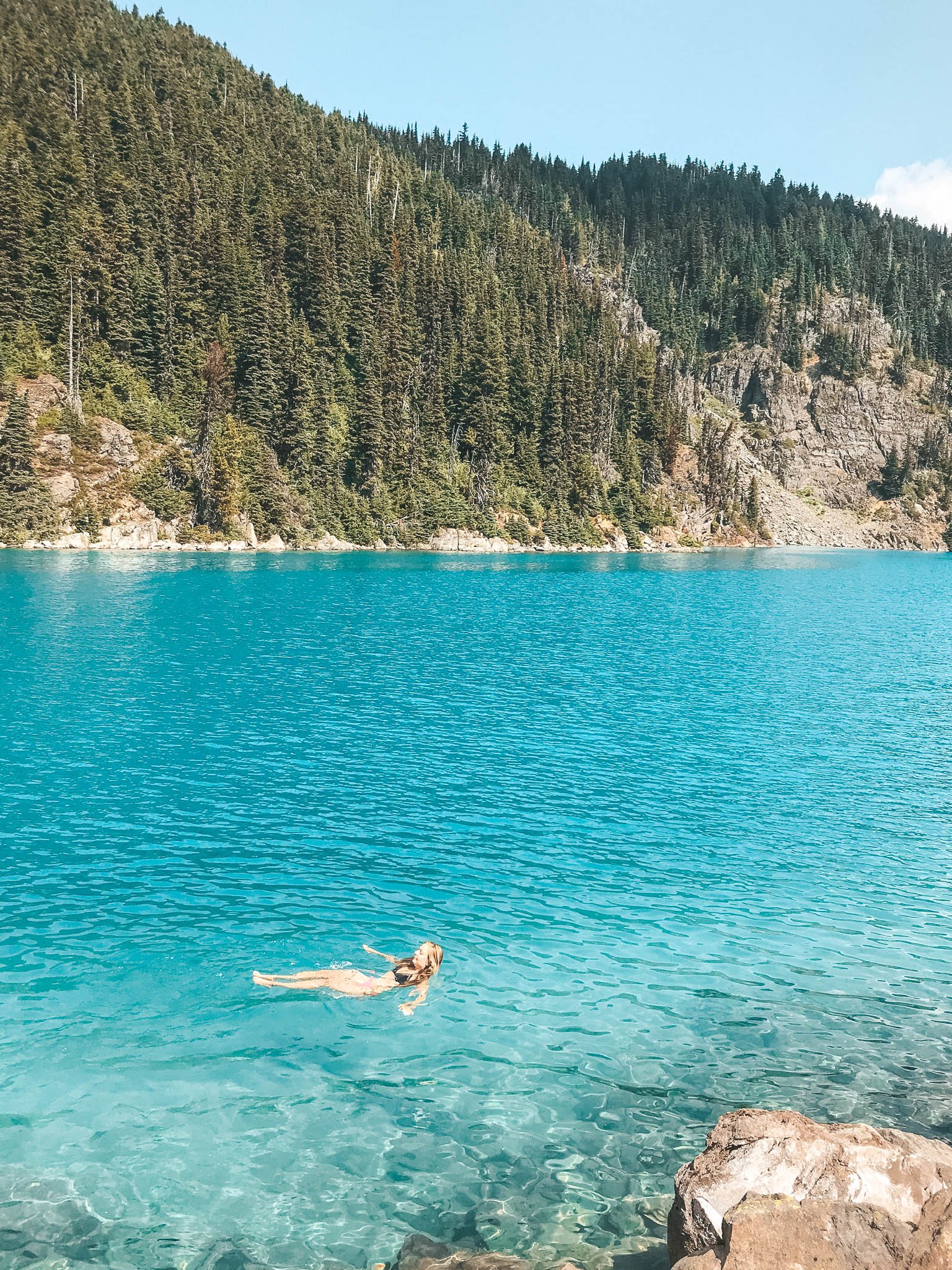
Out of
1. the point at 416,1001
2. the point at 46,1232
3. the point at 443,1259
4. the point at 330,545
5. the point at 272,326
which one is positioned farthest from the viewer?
the point at 272,326

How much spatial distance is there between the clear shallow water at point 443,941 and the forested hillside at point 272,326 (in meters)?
82.0

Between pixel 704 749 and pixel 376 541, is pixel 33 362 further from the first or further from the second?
pixel 704 749

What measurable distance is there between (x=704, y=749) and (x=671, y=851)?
9.45m

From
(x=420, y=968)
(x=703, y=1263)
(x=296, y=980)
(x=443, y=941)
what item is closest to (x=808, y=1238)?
(x=703, y=1263)

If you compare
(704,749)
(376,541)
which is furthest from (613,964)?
(376,541)

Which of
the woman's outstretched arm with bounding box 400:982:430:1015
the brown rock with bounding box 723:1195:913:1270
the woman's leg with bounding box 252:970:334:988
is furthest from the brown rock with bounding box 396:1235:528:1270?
the woman's leg with bounding box 252:970:334:988

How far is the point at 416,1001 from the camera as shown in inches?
533

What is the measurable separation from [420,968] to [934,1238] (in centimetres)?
902

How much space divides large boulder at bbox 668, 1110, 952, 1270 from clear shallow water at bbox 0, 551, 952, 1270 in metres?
1.69

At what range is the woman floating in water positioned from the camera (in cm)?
1376

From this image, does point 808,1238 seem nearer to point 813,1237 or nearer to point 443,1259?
point 813,1237

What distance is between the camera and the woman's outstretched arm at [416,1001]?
13320mm

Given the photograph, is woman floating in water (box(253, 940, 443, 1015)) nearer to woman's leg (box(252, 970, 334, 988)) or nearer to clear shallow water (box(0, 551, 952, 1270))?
woman's leg (box(252, 970, 334, 988))

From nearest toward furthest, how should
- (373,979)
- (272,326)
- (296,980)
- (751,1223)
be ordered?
(751,1223), (296,980), (373,979), (272,326)
